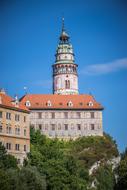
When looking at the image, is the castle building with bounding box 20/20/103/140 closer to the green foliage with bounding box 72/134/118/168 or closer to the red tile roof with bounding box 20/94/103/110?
the red tile roof with bounding box 20/94/103/110

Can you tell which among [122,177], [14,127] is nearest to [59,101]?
[14,127]

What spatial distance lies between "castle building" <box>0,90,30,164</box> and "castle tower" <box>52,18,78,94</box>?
88.4 feet

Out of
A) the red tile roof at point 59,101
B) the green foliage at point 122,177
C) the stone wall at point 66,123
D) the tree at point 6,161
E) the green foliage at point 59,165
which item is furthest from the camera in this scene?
the red tile roof at point 59,101

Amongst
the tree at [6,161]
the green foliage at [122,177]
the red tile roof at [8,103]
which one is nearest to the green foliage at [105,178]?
the green foliage at [122,177]

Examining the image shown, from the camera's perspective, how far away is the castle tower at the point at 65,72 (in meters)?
101

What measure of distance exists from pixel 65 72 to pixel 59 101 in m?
14.4

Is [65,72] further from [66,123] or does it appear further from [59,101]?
[66,123]

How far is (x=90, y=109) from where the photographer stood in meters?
87.7

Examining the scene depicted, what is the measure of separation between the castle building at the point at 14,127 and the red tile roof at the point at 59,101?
12507 millimetres

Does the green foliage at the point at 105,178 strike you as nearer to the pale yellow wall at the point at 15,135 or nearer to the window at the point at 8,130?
the pale yellow wall at the point at 15,135

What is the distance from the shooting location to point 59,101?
8888 centimetres

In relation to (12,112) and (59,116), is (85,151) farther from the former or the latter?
(12,112)

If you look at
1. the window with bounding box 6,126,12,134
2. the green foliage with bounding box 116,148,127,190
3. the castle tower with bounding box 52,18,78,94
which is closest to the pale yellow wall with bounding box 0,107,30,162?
the window with bounding box 6,126,12,134

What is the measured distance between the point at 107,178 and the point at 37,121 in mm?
17224
